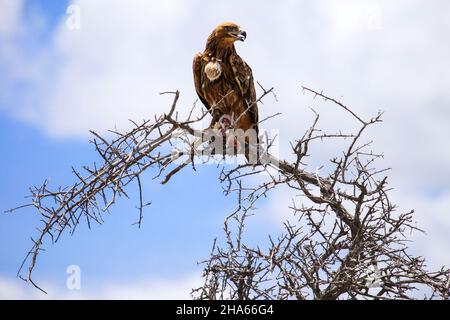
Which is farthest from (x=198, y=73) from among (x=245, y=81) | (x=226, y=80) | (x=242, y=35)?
(x=242, y=35)

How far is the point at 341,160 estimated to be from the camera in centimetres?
507

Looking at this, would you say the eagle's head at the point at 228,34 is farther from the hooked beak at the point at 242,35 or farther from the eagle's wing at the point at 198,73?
the eagle's wing at the point at 198,73

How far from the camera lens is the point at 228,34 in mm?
6836

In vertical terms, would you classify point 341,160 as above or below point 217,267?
above

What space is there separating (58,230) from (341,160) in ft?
6.86

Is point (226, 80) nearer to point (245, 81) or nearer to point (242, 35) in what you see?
point (245, 81)

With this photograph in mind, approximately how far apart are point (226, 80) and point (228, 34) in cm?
52

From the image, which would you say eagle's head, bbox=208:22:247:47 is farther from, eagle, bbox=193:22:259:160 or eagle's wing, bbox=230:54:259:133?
eagle's wing, bbox=230:54:259:133

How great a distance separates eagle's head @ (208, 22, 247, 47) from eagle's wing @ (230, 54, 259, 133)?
0.54 feet

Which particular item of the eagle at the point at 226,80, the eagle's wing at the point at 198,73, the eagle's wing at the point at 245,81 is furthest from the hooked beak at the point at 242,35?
the eagle's wing at the point at 198,73

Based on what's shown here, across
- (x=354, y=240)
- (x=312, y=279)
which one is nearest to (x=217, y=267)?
(x=312, y=279)

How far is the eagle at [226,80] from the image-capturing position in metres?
6.60
